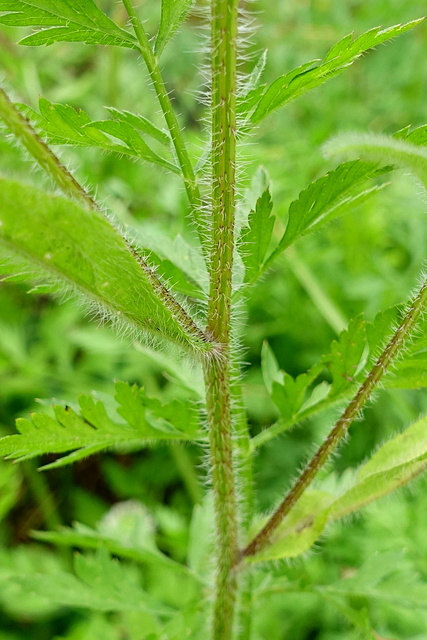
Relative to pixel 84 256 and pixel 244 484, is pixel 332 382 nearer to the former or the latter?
pixel 244 484

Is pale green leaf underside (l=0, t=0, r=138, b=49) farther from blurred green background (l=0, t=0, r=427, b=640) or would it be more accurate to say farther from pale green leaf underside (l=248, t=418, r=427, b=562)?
blurred green background (l=0, t=0, r=427, b=640)

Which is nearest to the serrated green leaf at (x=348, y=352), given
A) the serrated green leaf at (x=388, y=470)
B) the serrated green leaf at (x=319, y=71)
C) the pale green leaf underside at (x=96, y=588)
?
the serrated green leaf at (x=388, y=470)

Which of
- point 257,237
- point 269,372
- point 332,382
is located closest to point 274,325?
point 269,372

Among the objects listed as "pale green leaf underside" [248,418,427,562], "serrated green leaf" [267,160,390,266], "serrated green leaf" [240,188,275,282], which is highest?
"serrated green leaf" [267,160,390,266]

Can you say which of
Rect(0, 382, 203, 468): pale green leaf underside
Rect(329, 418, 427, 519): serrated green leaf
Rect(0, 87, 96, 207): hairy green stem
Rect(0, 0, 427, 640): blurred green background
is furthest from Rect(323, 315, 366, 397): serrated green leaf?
Rect(0, 0, 427, 640): blurred green background

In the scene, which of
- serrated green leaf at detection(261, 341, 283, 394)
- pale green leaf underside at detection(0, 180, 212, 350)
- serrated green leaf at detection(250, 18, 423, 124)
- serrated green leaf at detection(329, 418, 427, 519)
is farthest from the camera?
Result: serrated green leaf at detection(261, 341, 283, 394)

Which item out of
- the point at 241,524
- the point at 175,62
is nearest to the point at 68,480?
the point at 241,524

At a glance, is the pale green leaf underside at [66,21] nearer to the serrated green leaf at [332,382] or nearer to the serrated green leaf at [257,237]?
the serrated green leaf at [257,237]

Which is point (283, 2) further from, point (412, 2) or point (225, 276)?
point (225, 276)
